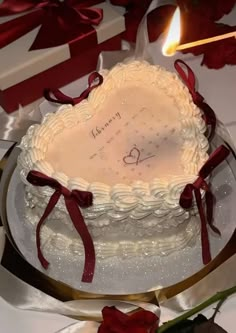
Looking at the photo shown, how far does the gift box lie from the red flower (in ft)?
1.68

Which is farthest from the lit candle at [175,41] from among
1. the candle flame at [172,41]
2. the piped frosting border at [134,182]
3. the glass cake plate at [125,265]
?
the glass cake plate at [125,265]

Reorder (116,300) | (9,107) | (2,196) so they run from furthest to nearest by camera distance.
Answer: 1. (9,107)
2. (2,196)
3. (116,300)

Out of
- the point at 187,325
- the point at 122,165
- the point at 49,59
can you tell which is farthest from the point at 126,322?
the point at 49,59

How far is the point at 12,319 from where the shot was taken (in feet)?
3.69

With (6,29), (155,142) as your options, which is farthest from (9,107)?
(155,142)

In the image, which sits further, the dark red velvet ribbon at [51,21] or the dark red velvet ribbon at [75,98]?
the dark red velvet ribbon at [51,21]

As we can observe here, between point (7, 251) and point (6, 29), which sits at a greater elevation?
point (6, 29)

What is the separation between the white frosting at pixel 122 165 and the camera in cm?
107

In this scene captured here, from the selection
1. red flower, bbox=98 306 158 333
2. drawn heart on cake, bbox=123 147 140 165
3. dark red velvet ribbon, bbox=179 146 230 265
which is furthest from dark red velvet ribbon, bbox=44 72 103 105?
red flower, bbox=98 306 158 333

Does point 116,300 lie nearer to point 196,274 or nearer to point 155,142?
point 196,274

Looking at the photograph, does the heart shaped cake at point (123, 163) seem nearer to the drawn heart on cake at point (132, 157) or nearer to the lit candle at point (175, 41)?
the drawn heart on cake at point (132, 157)

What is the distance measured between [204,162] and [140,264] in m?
0.18

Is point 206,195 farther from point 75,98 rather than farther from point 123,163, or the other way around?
point 75,98

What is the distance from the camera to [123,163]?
112 cm
